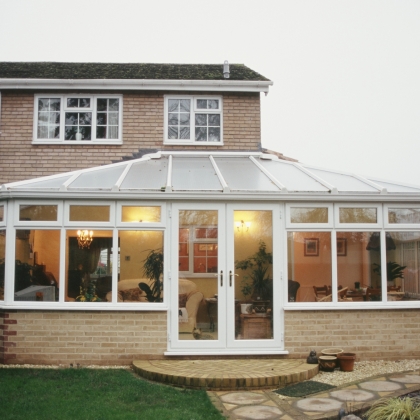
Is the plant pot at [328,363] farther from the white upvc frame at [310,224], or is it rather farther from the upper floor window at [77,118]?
the upper floor window at [77,118]

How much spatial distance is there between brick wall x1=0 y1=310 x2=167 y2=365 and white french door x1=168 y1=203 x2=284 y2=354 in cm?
40

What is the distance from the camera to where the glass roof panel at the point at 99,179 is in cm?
887

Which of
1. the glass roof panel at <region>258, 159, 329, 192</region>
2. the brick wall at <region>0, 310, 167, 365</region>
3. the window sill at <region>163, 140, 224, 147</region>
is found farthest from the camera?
the window sill at <region>163, 140, 224, 147</region>

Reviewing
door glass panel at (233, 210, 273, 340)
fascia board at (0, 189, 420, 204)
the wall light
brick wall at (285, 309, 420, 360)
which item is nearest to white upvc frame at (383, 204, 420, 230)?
fascia board at (0, 189, 420, 204)

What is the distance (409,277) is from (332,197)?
1945 mm

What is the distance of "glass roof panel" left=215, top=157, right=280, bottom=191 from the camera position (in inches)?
355

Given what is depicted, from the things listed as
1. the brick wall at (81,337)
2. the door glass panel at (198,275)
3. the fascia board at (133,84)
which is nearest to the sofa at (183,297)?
the door glass panel at (198,275)

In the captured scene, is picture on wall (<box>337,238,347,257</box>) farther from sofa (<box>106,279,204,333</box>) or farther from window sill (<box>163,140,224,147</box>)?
window sill (<box>163,140,224,147</box>)

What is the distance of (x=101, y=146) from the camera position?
42.6 feet

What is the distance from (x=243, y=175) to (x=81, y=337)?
13.1 feet

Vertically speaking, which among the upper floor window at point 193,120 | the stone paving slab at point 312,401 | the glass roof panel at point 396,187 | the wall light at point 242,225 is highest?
the upper floor window at point 193,120

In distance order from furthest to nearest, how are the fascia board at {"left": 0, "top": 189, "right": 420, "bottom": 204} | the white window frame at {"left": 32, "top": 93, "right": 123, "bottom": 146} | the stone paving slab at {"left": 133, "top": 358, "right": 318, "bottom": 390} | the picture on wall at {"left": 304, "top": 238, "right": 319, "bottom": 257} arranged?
the white window frame at {"left": 32, "top": 93, "right": 123, "bottom": 146}
the picture on wall at {"left": 304, "top": 238, "right": 319, "bottom": 257}
the fascia board at {"left": 0, "top": 189, "right": 420, "bottom": 204}
the stone paving slab at {"left": 133, "top": 358, "right": 318, "bottom": 390}

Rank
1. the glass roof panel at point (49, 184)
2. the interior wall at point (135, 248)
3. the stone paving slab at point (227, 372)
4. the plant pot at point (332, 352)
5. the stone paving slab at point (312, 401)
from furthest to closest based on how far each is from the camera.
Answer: the glass roof panel at point (49, 184)
the interior wall at point (135, 248)
the plant pot at point (332, 352)
the stone paving slab at point (227, 372)
the stone paving slab at point (312, 401)

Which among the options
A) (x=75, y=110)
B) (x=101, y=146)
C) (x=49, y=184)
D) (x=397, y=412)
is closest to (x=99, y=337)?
(x=49, y=184)
